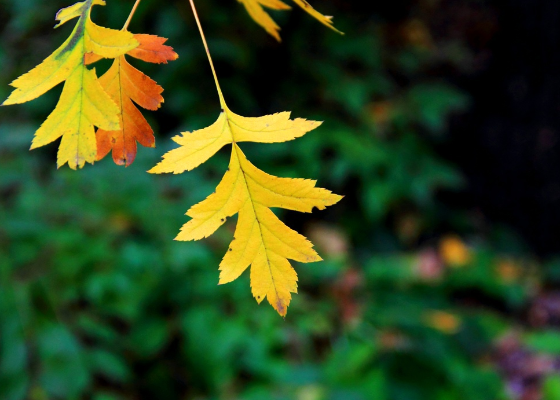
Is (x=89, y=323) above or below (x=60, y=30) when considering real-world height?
below

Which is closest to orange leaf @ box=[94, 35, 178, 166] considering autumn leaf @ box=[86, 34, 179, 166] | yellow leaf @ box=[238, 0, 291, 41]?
autumn leaf @ box=[86, 34, 179, 166]

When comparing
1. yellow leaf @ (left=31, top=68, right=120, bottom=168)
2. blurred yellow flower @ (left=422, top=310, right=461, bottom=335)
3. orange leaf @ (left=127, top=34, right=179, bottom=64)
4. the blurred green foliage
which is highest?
orange leaf @ (left=127, top=34, right=179, bottom=64)

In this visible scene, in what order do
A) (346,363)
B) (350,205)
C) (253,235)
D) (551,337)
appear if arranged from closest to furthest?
1. (253,235)
2. (346,363)
3. (551,337)
4. (350,205)

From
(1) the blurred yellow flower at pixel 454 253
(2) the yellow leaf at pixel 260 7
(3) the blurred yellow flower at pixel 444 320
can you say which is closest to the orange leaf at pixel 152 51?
(2) the yellow leaf at pixel 260 7

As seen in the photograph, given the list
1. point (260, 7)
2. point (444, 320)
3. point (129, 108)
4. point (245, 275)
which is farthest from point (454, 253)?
point (129, 108)

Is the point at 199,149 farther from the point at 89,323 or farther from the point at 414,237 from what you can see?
the point at 414,237

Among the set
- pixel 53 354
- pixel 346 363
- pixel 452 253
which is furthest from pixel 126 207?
pixel 452 253

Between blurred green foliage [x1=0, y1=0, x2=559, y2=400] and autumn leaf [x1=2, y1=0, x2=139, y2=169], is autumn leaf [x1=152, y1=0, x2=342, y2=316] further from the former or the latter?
blurred green foliage [x1=0, y1=0, x2=559, y2=400]

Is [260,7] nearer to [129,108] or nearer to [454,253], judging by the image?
[129,108]

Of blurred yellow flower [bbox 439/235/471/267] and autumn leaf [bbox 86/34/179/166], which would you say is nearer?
autumn leaf [bbox 86/34/179/166]
